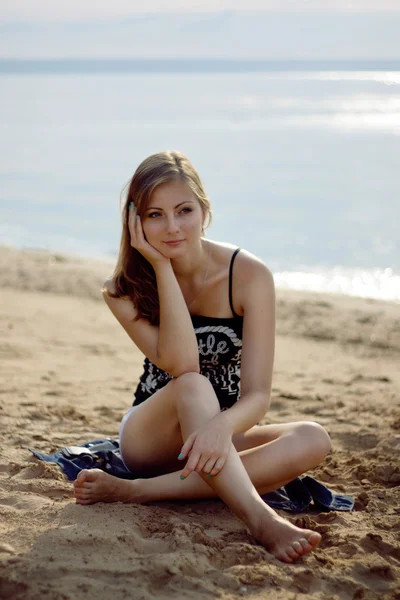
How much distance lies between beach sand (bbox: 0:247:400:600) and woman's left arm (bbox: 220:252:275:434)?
455mm

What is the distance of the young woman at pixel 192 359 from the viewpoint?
10.0 ft

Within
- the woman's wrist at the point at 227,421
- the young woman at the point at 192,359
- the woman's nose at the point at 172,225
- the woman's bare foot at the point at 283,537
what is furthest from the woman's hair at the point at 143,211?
the woman's bare foot at the point at 283,537

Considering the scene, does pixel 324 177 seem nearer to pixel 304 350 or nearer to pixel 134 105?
pixel 304 350

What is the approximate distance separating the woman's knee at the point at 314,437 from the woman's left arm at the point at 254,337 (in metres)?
0.18

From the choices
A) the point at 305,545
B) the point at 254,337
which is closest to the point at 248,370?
the point at 254,337

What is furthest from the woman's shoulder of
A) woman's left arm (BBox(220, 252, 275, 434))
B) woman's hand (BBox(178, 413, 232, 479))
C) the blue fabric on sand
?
the blue fabric on sand

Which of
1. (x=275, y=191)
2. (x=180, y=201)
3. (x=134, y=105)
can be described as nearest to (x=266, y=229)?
(x=275, y=191)

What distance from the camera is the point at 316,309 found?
827 cm

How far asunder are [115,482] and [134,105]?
48.6 metres

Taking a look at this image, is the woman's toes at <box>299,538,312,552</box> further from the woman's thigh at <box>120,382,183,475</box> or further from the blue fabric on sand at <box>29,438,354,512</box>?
the woman's thigh at <box>120,382,183,475</box>

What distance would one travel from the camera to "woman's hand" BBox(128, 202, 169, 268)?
3.36 metres

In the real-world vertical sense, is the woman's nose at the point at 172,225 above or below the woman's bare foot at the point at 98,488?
above

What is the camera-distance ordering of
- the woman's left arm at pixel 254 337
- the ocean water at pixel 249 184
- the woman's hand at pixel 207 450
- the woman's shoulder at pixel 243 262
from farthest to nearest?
the ocean water at pixel 249 184, the woman's shoulder at pixel 243 262, the woman's left arm at pixel 254 337, the woman's hand at pixel 207 450

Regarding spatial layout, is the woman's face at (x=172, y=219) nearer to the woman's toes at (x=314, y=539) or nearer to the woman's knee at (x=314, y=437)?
the woman's knee at (x=314, y=437)
